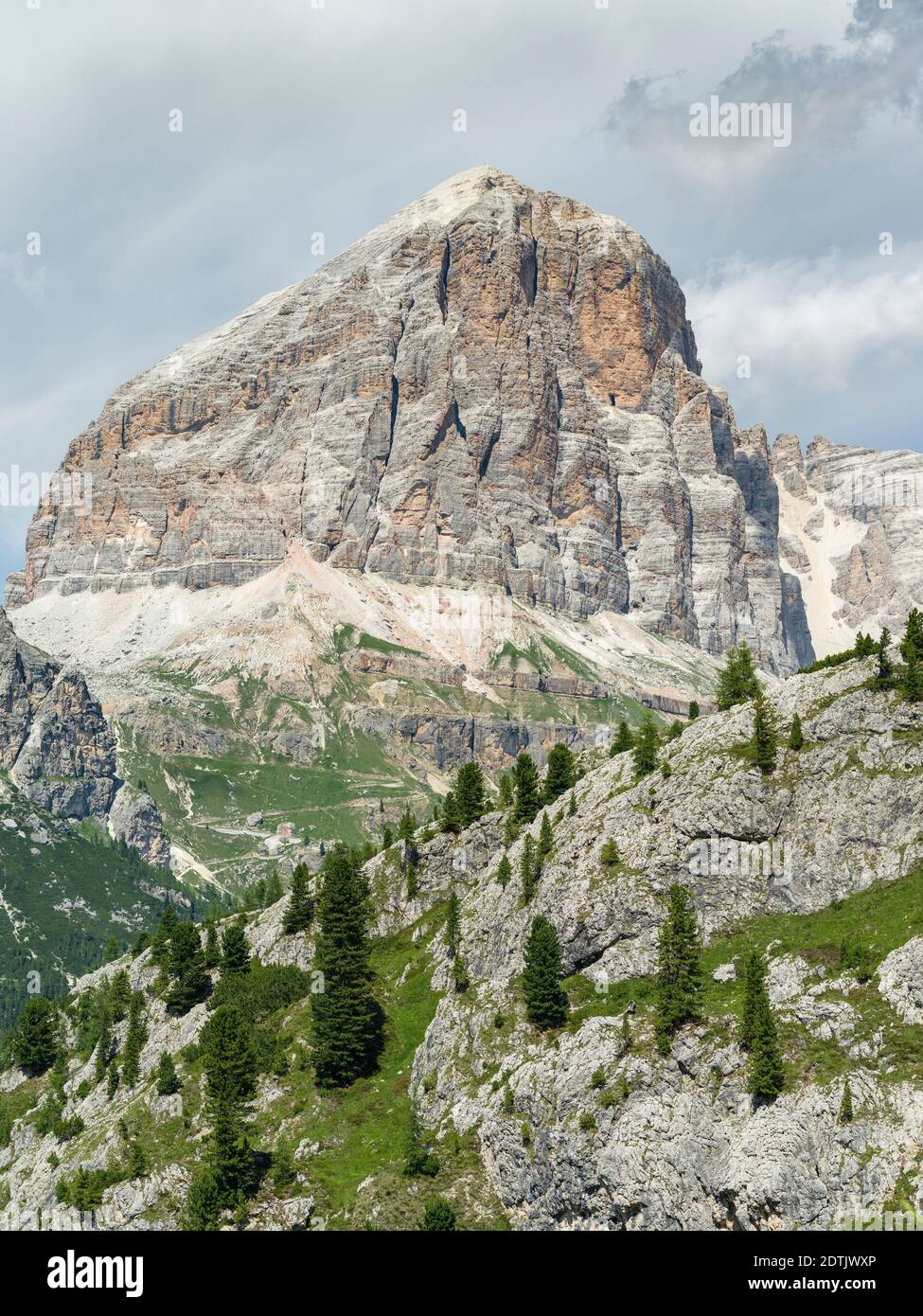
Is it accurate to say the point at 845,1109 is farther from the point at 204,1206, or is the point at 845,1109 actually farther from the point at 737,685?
the point at 737,685

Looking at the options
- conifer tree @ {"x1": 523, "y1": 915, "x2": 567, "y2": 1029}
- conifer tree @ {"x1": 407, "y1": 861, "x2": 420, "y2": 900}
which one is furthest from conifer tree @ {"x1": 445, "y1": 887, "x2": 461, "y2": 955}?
conifer tree @ {"x1": 523, "y1": 915, "x2": 567, "y2": 1029}

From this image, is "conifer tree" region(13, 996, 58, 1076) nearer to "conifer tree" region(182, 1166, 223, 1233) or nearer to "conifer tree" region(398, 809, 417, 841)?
"conifer tree" region(398, 809, 417, 841)

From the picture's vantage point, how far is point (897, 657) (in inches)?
3927

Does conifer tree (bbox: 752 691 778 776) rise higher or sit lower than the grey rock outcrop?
higher

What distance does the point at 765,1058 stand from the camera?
243 feet

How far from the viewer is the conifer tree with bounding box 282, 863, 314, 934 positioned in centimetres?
14212

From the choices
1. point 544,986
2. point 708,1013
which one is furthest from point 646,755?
point 708,1013

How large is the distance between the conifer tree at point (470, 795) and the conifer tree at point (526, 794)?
5864 mm

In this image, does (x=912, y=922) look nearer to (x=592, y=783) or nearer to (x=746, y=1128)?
(x=746, y=1128)

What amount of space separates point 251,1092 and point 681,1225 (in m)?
50.1

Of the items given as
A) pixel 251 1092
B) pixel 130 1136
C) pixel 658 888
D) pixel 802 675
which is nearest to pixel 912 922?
pixel 658 888

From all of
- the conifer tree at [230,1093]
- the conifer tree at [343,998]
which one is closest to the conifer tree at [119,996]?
the conifer tree at [230,1093]

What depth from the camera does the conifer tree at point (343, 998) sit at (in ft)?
361

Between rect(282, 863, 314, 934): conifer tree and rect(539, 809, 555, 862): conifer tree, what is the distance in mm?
37715
